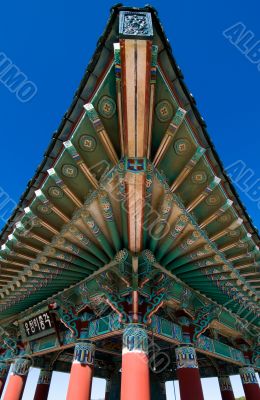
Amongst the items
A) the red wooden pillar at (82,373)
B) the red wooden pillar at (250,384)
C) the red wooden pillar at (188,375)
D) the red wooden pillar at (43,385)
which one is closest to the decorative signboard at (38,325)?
the red wooden pillar at (82,373)

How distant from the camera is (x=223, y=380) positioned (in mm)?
11625

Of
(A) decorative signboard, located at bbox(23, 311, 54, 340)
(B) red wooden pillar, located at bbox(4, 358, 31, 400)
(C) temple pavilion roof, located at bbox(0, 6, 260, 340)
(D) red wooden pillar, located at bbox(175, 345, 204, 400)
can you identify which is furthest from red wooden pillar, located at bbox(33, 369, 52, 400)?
(D) red wooden pillar, located at bbox(175, 345, 204, 400)

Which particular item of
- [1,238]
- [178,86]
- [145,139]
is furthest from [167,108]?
[1,238]

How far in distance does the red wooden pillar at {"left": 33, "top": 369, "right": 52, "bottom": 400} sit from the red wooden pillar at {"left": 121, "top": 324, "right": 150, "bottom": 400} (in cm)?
804

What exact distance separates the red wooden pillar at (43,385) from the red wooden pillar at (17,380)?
234 cm

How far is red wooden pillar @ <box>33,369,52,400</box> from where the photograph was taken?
10844 millimetres

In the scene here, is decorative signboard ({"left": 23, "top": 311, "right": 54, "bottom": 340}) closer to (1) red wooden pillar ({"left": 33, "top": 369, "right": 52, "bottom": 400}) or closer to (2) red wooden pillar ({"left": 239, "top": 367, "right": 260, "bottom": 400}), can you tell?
(1) red wooden pillar ({"left": 33, "top": 369, "right": 52, "bottom": 400})

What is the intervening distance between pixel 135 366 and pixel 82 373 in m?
1.91

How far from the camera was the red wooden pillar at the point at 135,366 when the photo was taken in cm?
486

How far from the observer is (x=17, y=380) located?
8.93m

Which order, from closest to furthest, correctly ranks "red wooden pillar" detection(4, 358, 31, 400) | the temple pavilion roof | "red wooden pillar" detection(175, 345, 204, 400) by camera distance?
the temple pavilion roof < "red wooden pillar" detection(175, 345, 204, 400) < "red wooden pillar" detection(4, 358, 31, 400)

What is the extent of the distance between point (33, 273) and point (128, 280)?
9.55 ft

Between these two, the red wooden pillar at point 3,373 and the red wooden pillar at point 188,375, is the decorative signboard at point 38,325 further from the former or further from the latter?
the red wooden pillar at point 188,375

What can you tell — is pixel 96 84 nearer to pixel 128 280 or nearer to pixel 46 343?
pixel 128 280
